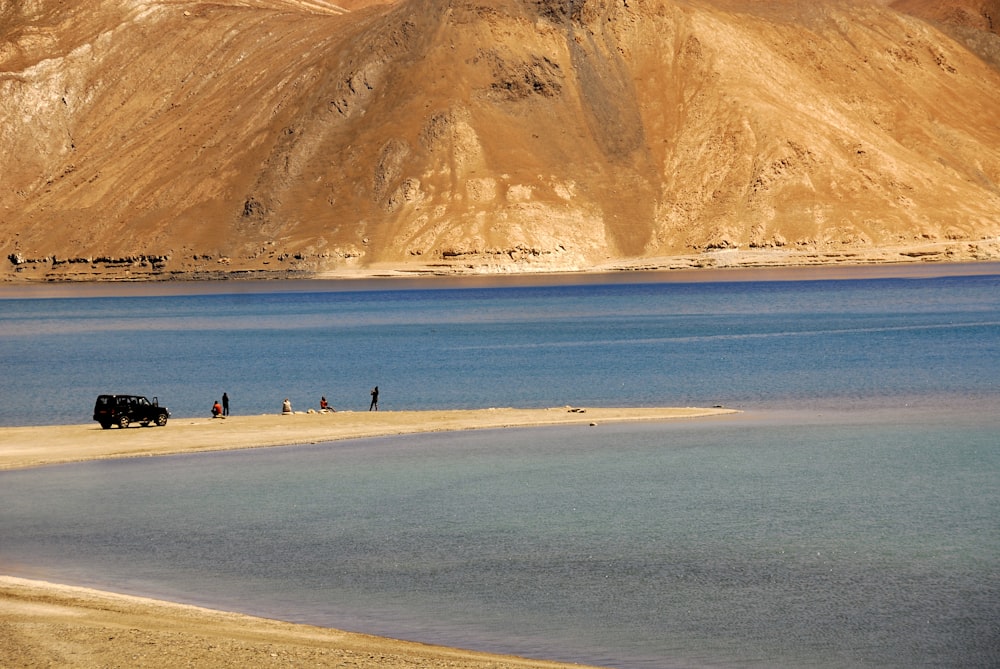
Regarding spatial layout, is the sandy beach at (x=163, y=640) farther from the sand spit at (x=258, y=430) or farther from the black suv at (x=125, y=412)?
the black suv at (x=125, y=412)

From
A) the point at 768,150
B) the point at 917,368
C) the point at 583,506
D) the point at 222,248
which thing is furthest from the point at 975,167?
the point at 583,506

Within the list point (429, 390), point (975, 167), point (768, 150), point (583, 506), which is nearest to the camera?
point (583, 506)

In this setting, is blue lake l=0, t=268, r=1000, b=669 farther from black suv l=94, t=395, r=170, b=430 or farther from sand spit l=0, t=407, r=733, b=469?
black suv l=94, t=395, r=170, b=430

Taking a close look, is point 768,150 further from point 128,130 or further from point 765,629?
point 765,629

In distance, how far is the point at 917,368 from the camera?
59312 millimetres

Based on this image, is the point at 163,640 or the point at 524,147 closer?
the point at 163,640

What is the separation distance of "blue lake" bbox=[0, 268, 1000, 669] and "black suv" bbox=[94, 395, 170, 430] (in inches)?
229

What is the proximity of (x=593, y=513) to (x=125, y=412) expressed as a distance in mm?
19458

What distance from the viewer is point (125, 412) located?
43.5 metres

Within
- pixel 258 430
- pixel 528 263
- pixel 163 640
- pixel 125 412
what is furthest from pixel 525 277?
pixel 163 640

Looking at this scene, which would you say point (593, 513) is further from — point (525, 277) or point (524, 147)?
point (524, 147)

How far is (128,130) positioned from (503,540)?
173 meters

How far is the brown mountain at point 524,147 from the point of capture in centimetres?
15700

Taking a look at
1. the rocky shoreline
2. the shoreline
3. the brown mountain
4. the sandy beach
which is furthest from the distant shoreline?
the shoreline
